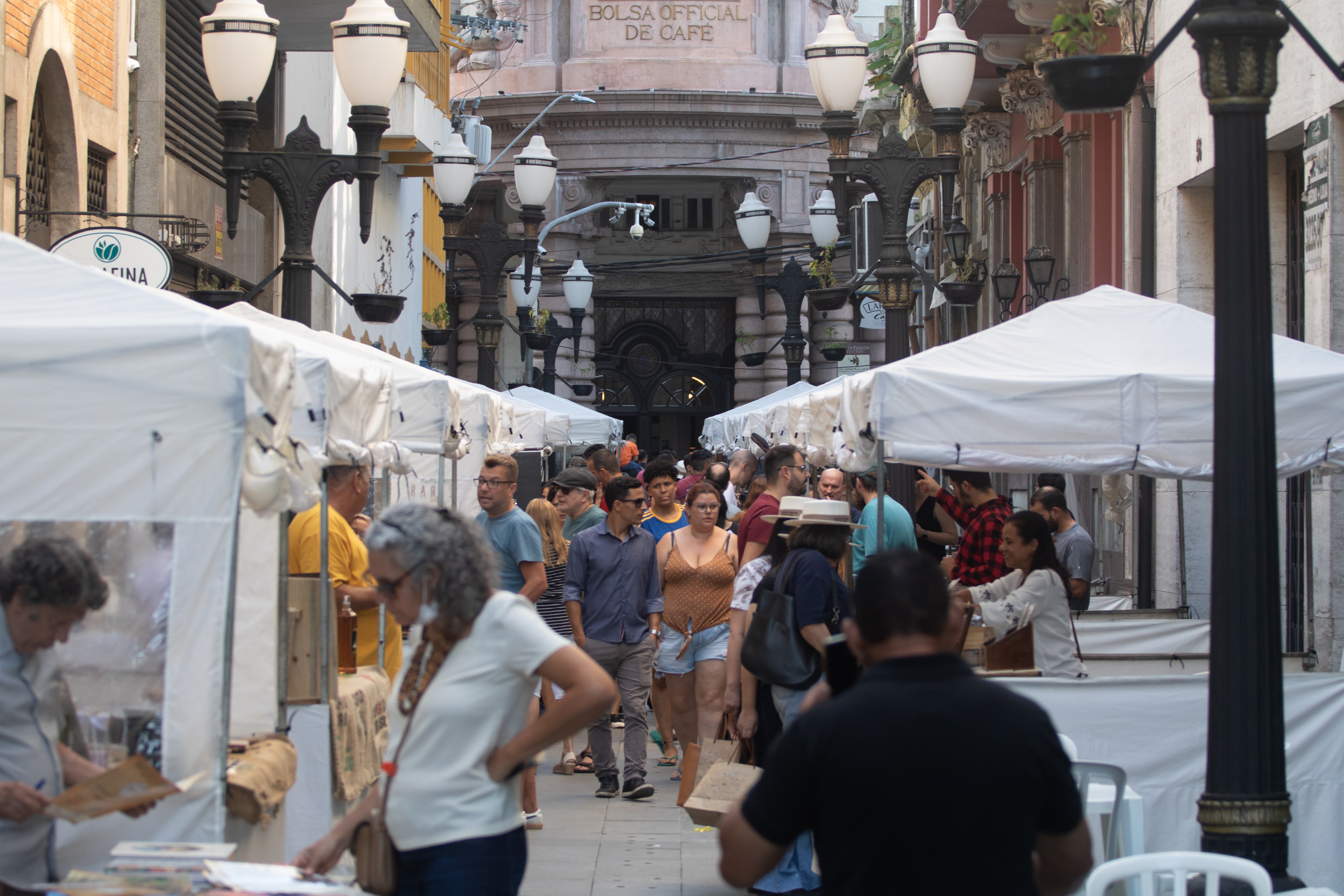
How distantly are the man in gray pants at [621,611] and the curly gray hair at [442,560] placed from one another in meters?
5.99

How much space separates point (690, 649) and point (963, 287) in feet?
32.2

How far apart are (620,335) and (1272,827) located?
48854 mm

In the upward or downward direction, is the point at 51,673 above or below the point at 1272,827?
above

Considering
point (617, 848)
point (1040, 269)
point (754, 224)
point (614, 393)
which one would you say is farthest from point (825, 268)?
point (614, 393)

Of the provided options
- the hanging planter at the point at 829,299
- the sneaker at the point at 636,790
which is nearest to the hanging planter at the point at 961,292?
the hanging planter at the point at 829,299

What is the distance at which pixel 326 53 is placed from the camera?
24125mm

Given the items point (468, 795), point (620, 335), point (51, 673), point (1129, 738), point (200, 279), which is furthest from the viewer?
point (620, 335)

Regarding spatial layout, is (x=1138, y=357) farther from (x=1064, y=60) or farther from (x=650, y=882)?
(x=650, y=882)

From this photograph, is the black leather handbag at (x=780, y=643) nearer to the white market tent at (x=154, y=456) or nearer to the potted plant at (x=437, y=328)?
the white market tent at (x=154, y=456)

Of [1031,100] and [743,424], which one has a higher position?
→ [1031,100]

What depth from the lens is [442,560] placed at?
440 cm

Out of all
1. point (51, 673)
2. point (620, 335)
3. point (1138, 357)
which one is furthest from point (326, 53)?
point (620, 335)

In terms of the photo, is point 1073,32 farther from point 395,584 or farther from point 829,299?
point 829,299

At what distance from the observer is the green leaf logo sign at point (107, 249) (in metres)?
11.5
